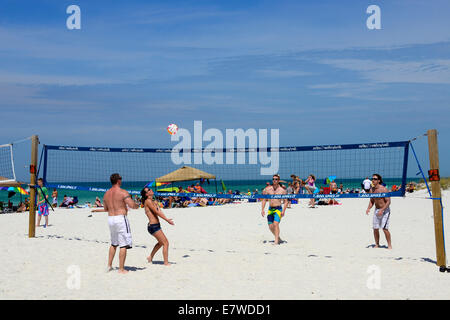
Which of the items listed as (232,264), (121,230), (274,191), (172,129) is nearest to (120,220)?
(121,230)

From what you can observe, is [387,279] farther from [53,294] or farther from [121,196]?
[53,294]

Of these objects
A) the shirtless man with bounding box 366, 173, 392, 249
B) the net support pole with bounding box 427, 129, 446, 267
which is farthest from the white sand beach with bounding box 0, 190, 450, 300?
the shirtless man with bounding box 366, 173, 392, 249

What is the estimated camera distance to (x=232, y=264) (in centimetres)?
753

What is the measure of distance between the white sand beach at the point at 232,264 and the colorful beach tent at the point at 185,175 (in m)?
12.4

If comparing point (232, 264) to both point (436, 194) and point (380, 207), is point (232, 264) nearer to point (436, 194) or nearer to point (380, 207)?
point (380, 207)

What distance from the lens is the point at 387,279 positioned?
6.39 metres


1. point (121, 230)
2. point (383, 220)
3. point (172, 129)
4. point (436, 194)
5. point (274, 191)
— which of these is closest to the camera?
point (121, 230)

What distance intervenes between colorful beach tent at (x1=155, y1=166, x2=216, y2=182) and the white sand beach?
12382 millimetres

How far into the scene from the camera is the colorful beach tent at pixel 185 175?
83.4 ft

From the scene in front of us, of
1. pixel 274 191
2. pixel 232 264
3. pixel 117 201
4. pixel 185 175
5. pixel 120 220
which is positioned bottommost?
pixel 232 264

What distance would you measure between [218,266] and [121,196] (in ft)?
6.24

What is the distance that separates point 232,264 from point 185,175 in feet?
60.7

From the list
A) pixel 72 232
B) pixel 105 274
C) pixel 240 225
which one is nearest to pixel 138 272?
pixel 105 274

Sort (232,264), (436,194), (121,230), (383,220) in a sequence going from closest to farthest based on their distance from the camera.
→ (121,230) < (436,194) < (232,264) < (383,220)
